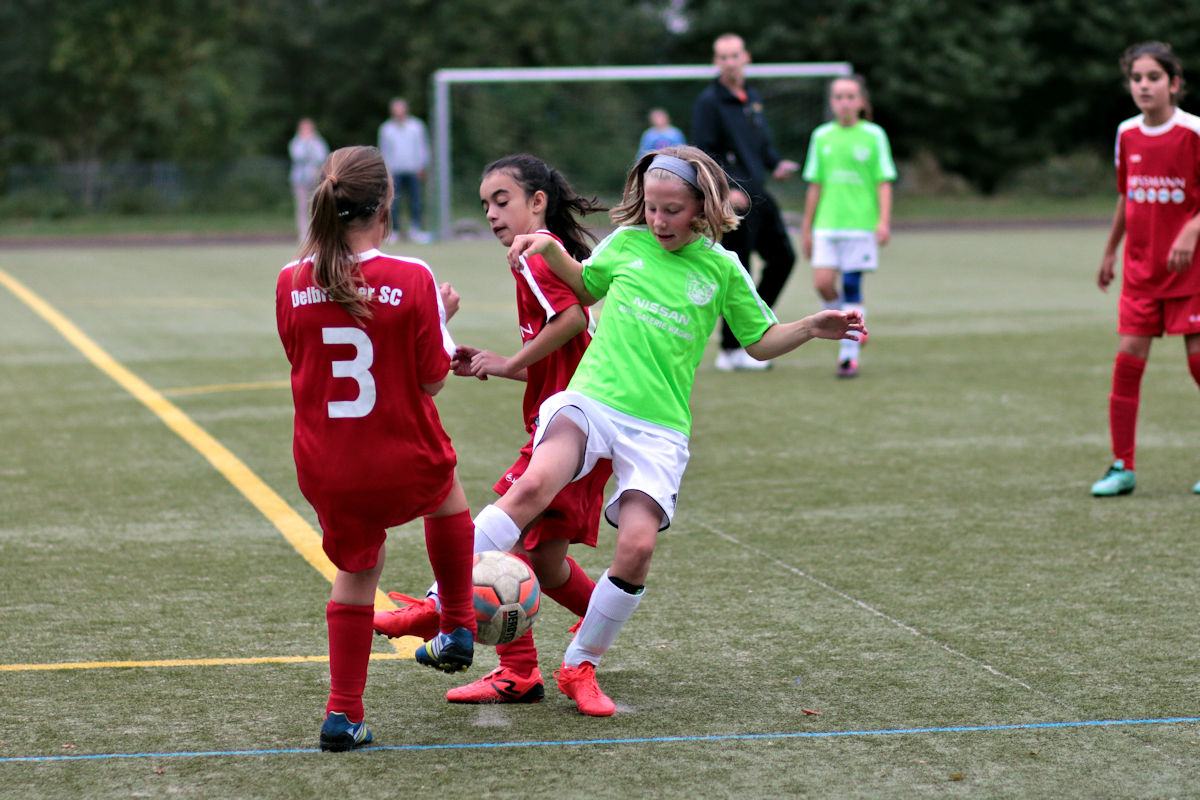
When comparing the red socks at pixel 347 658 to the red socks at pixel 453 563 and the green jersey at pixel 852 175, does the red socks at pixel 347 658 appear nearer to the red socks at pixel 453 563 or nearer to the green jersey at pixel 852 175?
the red socks at pixel 453 563

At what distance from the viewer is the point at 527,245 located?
4191 mm

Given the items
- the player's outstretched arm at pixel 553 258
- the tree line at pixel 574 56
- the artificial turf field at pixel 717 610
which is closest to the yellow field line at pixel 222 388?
the artificial turf field at pixel 717 610

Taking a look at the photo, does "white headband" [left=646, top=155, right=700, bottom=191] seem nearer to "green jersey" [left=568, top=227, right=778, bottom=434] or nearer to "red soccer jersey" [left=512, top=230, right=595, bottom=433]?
"green jersey" [left=568, top=227, right=778, bottom=434]

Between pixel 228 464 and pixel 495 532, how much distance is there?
4.08 metres

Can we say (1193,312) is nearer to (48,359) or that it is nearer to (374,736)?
(374,736)

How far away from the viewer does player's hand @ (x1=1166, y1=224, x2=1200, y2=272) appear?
6867 millimetres

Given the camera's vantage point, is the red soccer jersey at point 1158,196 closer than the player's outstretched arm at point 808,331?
No

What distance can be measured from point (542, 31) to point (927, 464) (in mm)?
35390

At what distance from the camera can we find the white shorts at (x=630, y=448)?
4.23 meters

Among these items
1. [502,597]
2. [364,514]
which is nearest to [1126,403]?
[502,597]

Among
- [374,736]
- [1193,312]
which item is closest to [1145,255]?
[1193,312]

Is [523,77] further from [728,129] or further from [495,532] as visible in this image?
[495,532]

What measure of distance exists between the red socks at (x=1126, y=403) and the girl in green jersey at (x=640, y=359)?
131 inches

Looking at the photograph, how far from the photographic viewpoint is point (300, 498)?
718 centimetres
